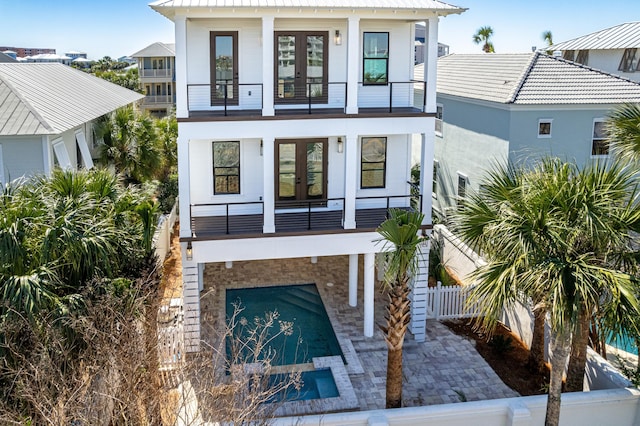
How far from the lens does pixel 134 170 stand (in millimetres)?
24859

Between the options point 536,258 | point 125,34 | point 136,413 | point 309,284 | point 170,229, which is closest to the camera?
point 136,413

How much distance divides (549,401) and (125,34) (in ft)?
164

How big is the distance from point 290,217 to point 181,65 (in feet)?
17.2

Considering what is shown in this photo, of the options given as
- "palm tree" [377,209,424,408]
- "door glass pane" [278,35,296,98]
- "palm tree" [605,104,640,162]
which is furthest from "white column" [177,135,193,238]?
"palm tree" [605,104,640,162]

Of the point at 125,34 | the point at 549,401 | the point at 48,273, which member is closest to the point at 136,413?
the point at 48,273

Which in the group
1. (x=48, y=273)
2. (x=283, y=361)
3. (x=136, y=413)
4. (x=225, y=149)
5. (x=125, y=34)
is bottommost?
(x=283, y=361)

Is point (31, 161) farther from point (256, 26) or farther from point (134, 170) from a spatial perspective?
point (256, 26)

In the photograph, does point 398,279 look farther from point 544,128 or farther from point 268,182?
point 544,128

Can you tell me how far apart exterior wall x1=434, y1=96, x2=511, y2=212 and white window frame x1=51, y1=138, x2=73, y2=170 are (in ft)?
44.9

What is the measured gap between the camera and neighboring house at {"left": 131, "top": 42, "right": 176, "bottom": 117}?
58531 millimetres

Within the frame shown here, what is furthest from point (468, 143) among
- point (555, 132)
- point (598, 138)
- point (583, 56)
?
point (583, 56)

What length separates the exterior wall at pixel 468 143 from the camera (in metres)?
21.0

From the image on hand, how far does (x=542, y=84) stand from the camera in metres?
20.9

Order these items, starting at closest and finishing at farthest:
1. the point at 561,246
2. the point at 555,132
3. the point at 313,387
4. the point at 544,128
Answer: the point at 561,246 < the point at 313,387 < the point at 544,128 < the point at 555,132
